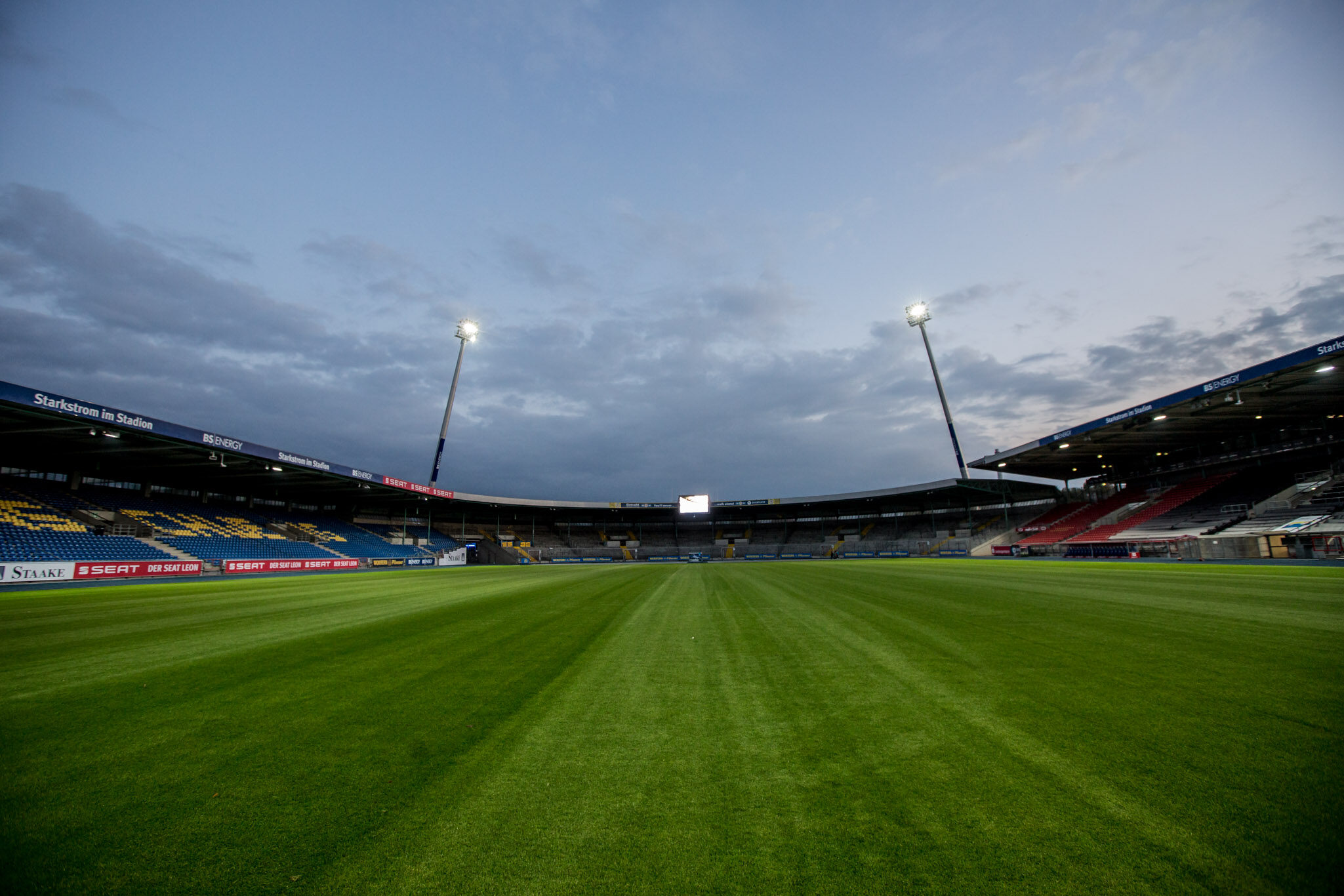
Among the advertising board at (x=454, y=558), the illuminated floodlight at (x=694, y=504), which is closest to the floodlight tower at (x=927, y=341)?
the illuminated floodlight at (x=694, y=504)

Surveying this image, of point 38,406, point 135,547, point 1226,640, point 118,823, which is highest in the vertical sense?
point 38,406

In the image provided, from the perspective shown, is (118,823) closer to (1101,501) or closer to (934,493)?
(1101,501)

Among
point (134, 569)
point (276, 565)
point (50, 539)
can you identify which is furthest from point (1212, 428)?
point (50, 539)

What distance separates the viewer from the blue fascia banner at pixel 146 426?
18.6 metres

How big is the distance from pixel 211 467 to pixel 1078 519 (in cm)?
6049

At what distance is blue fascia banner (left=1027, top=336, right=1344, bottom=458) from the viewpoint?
19859 millimetres

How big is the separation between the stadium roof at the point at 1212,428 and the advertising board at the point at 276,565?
47.3 metres

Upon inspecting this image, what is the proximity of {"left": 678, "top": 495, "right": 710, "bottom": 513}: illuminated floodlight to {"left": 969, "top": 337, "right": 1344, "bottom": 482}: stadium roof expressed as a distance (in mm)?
24696

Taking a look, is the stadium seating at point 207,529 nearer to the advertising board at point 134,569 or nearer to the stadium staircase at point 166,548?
the stadium staircase at point 166,548

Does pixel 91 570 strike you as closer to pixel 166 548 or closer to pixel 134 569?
pixel 134 569

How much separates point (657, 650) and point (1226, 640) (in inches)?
227

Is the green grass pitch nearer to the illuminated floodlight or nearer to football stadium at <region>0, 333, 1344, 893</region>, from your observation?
football stadium at <region>0, 333, 1344, 893</region>

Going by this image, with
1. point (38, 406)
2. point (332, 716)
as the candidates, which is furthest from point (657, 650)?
point (38, 406)

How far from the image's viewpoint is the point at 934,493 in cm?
5259
